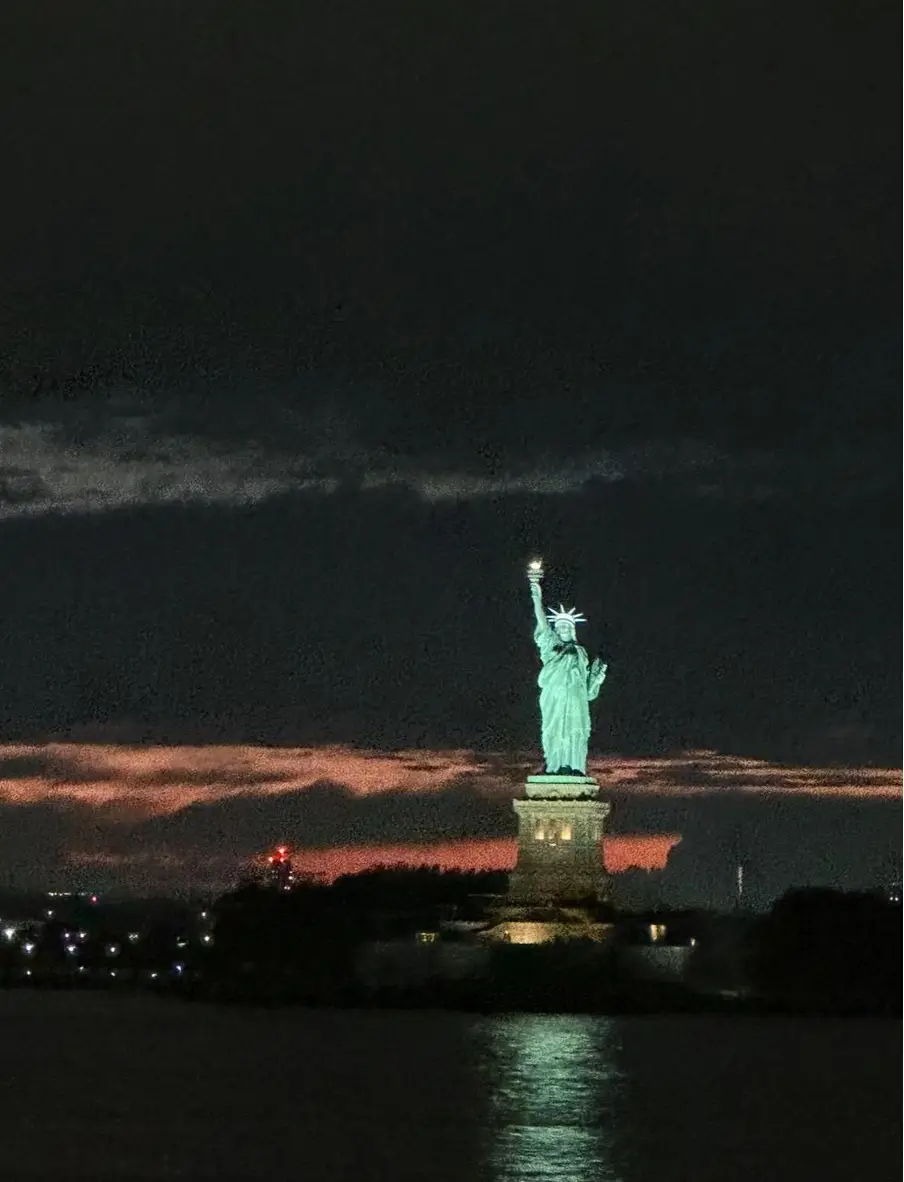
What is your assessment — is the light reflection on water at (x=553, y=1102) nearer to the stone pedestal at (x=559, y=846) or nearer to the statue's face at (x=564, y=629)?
the stone pedestal at (x=559, y=846)

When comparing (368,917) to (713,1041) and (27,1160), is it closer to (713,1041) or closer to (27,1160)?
(713,1041)

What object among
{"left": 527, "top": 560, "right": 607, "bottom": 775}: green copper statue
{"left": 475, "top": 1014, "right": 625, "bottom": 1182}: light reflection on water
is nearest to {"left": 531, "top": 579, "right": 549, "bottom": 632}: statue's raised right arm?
{"left": 527, "top": 560, "right": 607, "bottom": 775}: green copper statue

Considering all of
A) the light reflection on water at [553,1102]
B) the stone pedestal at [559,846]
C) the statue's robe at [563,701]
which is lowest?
the light reflection on water at [553,1102]

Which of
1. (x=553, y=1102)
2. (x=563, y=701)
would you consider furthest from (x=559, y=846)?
(x=553, y=1102)

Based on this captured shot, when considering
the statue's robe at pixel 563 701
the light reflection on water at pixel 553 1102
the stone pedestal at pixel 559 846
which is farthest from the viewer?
the statue's robe at pixel 563 701

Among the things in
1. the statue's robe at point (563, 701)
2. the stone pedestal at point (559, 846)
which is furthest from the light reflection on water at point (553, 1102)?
the statue's robe at point (563, 701)

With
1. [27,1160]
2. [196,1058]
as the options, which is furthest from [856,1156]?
[196,1058]

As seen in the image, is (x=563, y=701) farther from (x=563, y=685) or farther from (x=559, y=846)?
(x=559, y=846)
